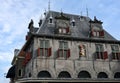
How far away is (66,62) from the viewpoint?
73.6ft

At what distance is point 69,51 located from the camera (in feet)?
74.5

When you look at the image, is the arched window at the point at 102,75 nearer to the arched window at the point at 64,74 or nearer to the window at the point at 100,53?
the window at the point at 100,53

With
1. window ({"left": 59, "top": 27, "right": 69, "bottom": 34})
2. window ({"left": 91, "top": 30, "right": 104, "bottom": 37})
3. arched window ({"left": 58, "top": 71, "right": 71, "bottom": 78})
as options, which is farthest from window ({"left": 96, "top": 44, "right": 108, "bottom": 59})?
arched window ({"left": 58, "top": 71, "right": 71, "bottom": 78})

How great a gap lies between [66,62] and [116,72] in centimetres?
594

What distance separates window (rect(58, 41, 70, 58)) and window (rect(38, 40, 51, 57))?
1.22m

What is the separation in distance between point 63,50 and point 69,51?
0.65 meters

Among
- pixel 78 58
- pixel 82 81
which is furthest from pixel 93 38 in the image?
pixel 82 81

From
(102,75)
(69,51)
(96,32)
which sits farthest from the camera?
(96,32)

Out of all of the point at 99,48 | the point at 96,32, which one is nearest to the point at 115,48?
the point at 99,48

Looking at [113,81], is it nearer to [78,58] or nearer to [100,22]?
[78,58]

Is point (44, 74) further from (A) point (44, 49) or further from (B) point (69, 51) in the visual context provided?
(B) point (69, 51)

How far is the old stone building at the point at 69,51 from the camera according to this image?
21844mm

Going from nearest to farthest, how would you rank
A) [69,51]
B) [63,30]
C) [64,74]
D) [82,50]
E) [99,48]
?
[64,74] → [69,51] → [82,50] → [63,30] → [99,48]

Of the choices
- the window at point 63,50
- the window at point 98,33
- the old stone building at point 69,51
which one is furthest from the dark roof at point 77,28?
the window at point 63,50
